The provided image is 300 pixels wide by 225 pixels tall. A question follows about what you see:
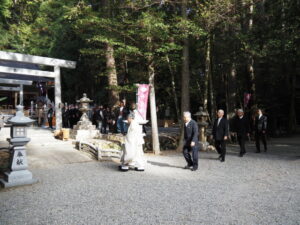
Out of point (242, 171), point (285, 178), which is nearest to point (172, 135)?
point (242, 171)

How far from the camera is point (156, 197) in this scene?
4.53m

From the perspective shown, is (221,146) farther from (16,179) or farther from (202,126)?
(16,179)

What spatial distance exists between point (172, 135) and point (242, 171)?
281 inches

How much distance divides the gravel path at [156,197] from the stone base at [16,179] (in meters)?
0.16

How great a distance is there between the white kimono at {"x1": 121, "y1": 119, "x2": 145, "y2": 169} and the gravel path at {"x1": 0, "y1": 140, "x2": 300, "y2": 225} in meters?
0.29

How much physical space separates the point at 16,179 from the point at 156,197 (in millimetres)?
3058

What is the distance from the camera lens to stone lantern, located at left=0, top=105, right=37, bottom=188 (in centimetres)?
520

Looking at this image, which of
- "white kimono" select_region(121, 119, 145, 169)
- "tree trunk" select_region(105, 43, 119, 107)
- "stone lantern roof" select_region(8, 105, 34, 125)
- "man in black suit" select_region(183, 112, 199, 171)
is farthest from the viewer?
"tree trunk" select_region(105, 43, 119, 107)

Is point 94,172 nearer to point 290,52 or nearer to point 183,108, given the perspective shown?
point 183,108

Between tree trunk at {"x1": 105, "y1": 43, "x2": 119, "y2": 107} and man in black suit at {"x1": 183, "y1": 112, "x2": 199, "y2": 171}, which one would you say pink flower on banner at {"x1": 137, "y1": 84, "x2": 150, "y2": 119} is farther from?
tree trunk at {"x1": 105, "y1": 43, "x2": 119, "y2": 107}

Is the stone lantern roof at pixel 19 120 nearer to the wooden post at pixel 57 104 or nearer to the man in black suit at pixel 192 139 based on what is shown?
the man in black suit at pixel 192 139

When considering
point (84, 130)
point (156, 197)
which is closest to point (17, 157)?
point (156, 197)

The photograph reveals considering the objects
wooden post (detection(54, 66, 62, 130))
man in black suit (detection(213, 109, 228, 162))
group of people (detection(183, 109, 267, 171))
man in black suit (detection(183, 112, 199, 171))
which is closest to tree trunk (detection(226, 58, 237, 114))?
group of people (detection(183, 109, 267, 171))

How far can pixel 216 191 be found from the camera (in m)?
4.93
